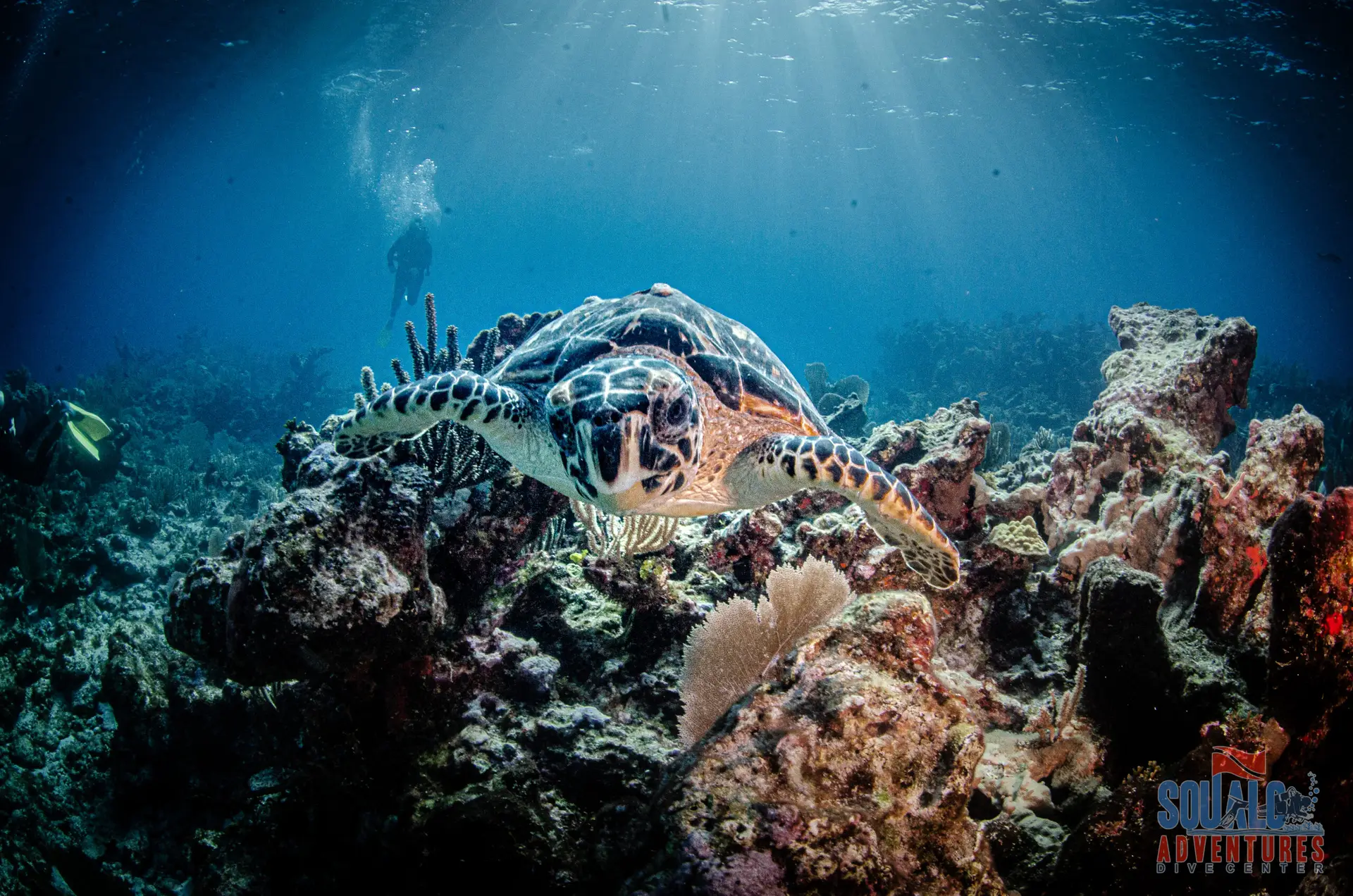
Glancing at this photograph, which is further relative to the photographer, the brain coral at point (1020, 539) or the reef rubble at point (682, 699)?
the brain coral at point (1020, 539)

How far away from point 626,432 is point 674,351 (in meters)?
1.59

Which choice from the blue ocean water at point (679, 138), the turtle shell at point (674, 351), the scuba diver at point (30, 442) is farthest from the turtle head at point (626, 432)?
the blue ocean water at point (679, 138)

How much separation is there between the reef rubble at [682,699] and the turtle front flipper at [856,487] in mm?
318

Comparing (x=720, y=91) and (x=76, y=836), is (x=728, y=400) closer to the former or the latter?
(x=76, y=836)

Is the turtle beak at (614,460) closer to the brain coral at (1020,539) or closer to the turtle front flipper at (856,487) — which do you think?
the turtle front flipper at (856,487)

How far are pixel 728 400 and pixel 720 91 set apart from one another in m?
53.6

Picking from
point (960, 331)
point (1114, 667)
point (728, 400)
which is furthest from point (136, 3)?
point (960, 331)

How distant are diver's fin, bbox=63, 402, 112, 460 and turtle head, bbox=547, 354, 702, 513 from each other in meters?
16.2

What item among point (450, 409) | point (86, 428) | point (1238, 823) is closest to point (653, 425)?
point (450, 409)

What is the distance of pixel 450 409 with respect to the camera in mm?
3584

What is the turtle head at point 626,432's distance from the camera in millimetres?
2752

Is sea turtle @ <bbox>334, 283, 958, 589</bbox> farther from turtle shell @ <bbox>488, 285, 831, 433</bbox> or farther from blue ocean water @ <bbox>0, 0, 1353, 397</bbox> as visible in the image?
blue ocean water @ <bbox>0, 0, 1353, 397</bbox>

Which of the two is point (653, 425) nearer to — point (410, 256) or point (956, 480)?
point (956, 480)

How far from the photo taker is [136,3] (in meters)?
19.9
